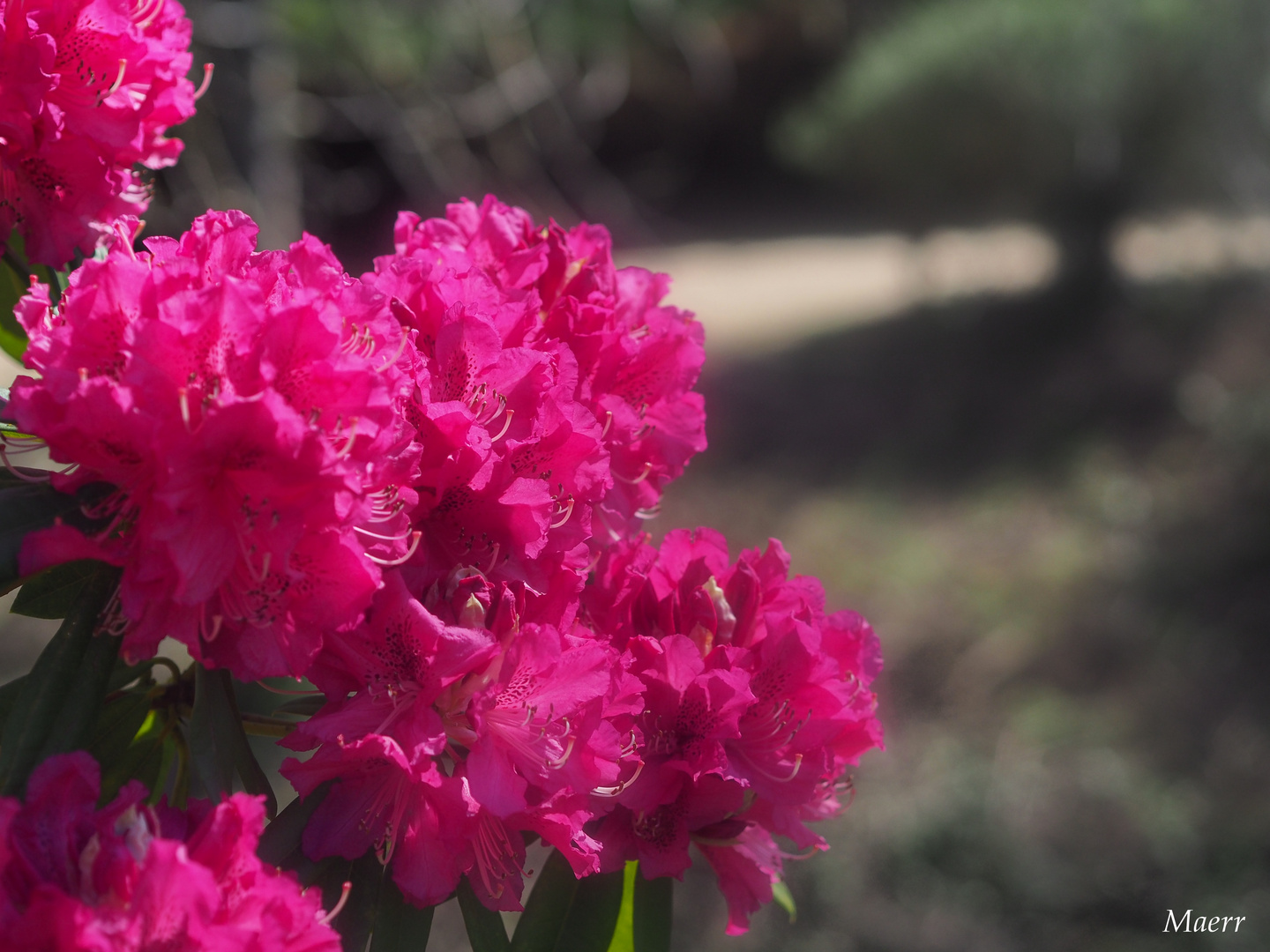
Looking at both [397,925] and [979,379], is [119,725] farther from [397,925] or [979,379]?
[979,379]

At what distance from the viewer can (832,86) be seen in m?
8.98

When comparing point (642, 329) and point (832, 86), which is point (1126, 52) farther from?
point (642, 329)

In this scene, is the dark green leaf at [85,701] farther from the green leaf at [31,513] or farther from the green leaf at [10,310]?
the green leaf at [10,310]

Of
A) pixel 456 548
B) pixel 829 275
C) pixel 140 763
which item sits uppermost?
pixel 829 275

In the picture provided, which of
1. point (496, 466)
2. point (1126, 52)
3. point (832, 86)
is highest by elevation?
point (832, 86)

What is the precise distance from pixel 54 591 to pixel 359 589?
26 centimetres

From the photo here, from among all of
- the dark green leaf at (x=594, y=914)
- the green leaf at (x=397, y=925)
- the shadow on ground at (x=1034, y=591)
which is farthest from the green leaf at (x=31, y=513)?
the shadow on ground at (x=1034, y=591)

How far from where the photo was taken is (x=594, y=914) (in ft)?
2.53

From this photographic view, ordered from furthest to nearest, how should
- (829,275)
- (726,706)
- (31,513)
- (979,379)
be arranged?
(829,275), (979,379), (726,706), (31,513)

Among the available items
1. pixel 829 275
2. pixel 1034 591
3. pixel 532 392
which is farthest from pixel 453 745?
pixel 829 275

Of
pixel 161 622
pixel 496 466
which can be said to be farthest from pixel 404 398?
pixel 161 622

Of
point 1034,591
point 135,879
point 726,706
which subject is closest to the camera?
point 135,879

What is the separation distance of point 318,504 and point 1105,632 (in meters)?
3.86

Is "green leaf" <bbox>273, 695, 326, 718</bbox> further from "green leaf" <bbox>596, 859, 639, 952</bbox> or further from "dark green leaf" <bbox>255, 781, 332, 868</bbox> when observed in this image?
"green leaf" <bbox>596, 859, 639, 952</bbox>
